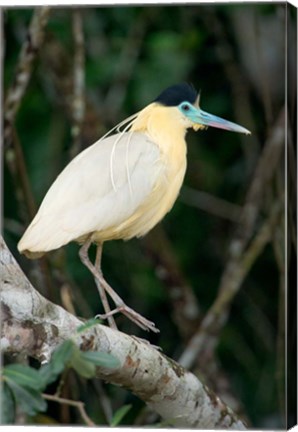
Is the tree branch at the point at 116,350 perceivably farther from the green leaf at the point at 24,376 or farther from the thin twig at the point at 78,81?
the thin twig at the point at 78,81

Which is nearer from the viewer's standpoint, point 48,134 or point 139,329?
point 139,329

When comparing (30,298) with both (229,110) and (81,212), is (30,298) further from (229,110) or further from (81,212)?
(229,110)

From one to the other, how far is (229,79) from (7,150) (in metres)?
0.76

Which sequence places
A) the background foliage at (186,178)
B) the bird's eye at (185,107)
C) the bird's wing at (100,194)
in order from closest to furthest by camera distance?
the bird's wing at (100,194), the bird's eye at (185,107), the background foliage at (186,178)

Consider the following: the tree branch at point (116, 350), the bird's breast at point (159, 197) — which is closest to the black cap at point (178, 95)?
the bird's breast at point (159, 197)

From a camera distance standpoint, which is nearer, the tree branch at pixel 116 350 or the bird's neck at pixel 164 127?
the tree branch at pixel 116 350

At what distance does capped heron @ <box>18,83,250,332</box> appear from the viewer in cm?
398

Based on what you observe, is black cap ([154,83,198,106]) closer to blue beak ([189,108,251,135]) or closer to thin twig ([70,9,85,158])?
blue beak ([189,108,251,135])

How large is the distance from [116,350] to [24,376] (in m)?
0.55

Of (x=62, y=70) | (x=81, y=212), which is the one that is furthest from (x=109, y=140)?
(x=62, y=70)

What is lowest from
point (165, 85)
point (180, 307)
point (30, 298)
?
point (180, 307)

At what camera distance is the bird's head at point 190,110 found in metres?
4.07

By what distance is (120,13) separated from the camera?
15.5ft

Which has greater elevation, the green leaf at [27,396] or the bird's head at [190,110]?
the bird's head at [190,110]
